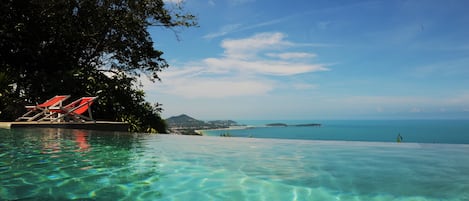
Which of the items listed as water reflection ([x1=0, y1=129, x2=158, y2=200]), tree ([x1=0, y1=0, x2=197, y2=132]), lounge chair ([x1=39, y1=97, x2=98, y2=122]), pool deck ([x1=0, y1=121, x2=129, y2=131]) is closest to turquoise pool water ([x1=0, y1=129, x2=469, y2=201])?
water reflection ([x1=0, y1=129, x2=158, y2=200])

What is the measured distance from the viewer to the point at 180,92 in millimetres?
22938

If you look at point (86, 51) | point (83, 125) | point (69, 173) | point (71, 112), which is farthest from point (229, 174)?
point (86, 51)

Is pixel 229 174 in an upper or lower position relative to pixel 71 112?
lower

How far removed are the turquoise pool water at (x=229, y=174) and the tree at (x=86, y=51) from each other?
332 inches

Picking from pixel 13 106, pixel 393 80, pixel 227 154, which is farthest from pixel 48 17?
pixel 393 80

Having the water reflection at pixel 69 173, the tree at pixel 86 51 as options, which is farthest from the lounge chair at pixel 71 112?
the water reflection at pixel 69 173

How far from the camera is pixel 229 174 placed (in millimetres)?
3912

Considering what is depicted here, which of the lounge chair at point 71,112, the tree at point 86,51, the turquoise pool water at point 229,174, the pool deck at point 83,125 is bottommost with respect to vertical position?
the turquoise pool water at point 229,174

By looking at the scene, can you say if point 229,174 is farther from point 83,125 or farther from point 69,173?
point 83,125

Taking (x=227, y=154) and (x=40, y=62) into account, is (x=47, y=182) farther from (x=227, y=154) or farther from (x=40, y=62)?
(x=40, y=62)

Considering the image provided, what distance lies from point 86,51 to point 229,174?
51.9ft

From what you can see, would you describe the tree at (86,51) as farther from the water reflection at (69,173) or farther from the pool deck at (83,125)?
the water reflection at (69,173)

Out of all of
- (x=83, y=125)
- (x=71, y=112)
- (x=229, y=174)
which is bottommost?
(x=229, y=174)

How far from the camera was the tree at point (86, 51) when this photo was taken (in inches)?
536
